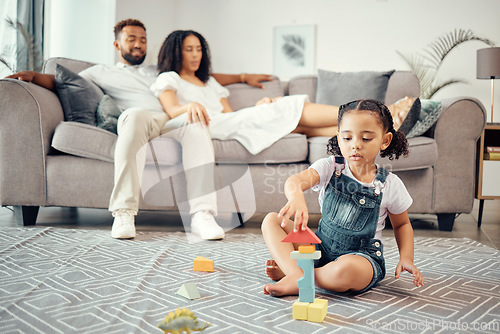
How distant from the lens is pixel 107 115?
92.9 inches

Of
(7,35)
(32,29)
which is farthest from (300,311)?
(32,29)

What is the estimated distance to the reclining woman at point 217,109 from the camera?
7.56 feet

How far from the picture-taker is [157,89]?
2514 mm

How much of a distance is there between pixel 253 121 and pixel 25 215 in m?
1.14

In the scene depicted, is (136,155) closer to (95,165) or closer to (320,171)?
(95,165)

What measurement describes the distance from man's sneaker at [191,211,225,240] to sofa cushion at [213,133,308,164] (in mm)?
387

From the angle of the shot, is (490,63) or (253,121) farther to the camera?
(490,63)

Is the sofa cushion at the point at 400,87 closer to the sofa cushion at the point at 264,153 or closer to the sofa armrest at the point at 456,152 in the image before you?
the sofa armrest at the point at 456,152

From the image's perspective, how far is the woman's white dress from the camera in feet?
7.55

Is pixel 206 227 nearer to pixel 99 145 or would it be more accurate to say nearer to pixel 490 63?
pixel 99 145

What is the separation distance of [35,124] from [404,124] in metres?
1.68

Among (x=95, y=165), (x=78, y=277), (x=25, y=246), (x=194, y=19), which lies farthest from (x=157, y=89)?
(x=194, y=19)

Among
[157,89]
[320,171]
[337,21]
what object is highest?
[337,21]

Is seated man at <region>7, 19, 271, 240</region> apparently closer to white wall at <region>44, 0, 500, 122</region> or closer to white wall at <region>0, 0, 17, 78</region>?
white wall at <region>0, 0, 17, 78</region>
